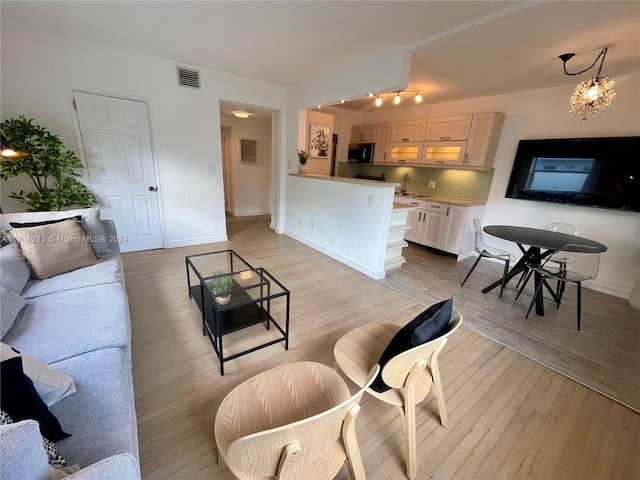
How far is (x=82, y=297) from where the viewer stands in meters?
1.67

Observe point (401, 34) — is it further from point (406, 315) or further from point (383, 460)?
point (383, 460)

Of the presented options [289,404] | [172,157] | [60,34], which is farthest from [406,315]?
[60,34]

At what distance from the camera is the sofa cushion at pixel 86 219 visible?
2.11 m

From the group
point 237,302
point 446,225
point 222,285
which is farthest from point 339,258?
point 237,302

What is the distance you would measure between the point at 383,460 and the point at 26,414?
1.42 meters

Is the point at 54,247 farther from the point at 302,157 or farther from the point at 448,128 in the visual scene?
the point at 448,128

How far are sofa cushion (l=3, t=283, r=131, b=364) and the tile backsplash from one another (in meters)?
4.88

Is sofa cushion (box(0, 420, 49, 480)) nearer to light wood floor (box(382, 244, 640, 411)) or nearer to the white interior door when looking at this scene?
light wood floor (box(382, 244, 640, 411))

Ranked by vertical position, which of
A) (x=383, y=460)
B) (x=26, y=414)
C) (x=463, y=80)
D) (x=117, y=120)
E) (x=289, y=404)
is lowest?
(x=383, y=460)

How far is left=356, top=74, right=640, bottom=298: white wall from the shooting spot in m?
2.99

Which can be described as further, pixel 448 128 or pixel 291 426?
pixel 448 128

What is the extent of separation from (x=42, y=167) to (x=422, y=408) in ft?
13.8

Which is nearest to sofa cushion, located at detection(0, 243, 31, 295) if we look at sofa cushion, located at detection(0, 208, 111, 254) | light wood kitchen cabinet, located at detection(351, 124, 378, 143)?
sofa cushion, located at detection(0, 208, 111, 254)

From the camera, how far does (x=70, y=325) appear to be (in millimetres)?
1391
